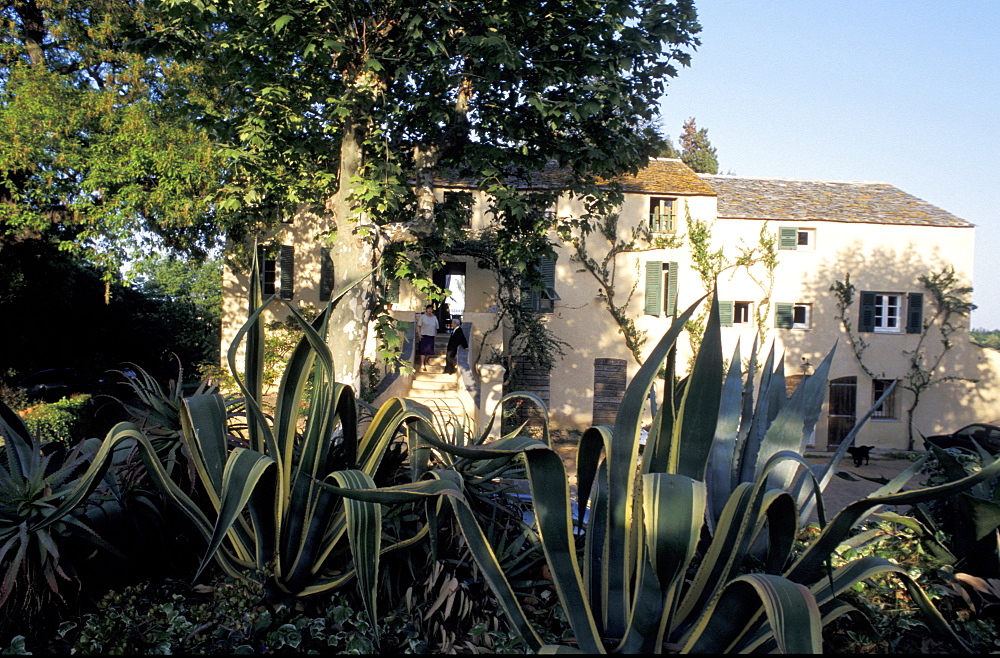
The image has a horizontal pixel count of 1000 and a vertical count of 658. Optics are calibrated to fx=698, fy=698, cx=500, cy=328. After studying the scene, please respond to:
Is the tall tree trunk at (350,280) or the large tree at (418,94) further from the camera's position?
the tall tree trunk at (350,280)

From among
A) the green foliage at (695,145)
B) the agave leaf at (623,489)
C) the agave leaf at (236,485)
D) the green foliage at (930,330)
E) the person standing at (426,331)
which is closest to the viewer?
the agave leaf at (236,485)

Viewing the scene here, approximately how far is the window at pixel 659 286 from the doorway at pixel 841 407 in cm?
585

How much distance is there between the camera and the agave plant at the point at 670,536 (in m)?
1.72

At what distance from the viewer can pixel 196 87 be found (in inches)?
546

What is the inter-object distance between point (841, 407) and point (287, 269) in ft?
57.1

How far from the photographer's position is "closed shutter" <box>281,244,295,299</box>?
744 inches

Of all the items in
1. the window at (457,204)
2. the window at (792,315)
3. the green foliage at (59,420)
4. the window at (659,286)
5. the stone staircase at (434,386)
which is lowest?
the green foliage at (59,420)

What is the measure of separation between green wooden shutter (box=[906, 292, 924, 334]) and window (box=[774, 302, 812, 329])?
10.2 feet

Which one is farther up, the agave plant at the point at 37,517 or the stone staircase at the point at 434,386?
the agave plant at the point at 37,517

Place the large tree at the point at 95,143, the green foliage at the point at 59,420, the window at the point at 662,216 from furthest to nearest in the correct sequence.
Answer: the window at the point at 662,216 < the large tree at the point at 95,143 < the green foliage at the point at 59,420

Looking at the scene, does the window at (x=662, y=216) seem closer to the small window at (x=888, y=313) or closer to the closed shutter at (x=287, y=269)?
the small window at (x=888, y=313)

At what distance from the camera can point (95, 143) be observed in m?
13.5

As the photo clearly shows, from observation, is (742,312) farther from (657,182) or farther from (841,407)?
(657,182)

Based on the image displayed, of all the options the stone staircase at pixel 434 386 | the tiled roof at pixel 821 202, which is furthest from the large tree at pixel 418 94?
the tiled roof at pixel 821 202
